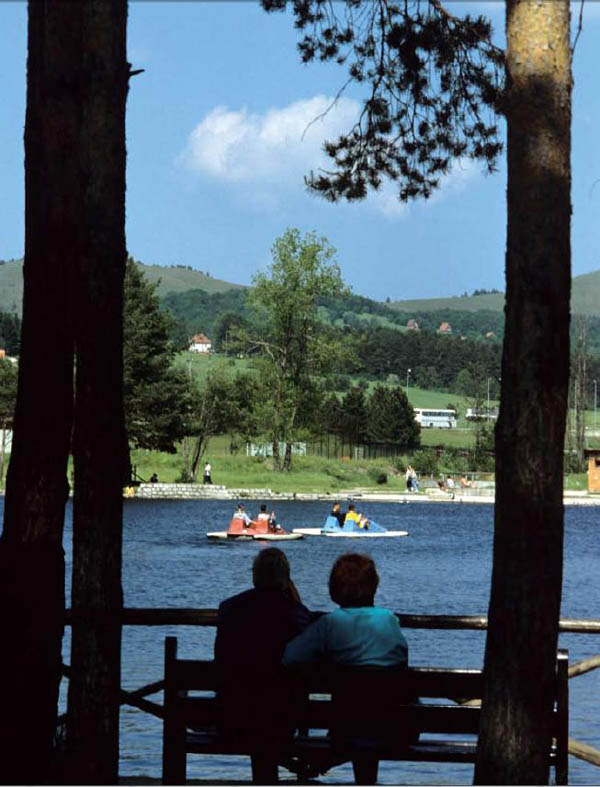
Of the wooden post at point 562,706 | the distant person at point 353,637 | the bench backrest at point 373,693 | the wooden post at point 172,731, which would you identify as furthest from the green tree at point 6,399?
the distant person at point 353,637

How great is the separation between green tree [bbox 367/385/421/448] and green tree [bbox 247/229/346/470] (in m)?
36.9

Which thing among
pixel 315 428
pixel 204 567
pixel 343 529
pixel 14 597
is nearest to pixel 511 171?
pixel 14 597

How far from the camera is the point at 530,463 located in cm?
620

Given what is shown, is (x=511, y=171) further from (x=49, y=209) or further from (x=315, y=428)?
(x=315, y=428)

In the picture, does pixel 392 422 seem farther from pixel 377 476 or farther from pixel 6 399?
pixel 6 399

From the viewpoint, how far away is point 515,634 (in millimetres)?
6125

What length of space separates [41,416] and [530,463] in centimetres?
279

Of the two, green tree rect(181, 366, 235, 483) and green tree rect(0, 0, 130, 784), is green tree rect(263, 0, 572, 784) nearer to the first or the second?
green tree rect(0, 0, 130, 784)

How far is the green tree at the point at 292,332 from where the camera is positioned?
9538 centimetres

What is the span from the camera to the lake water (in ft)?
45.9

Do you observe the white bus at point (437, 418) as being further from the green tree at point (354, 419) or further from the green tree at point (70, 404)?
the green tree at point (70, 404)

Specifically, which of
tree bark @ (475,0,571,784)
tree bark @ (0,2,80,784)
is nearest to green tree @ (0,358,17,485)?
tree bark @ (0,2,80,784)

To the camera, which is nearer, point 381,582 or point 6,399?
point 381,582

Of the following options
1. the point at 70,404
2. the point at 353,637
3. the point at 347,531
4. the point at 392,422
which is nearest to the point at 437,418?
the point at 392,422
